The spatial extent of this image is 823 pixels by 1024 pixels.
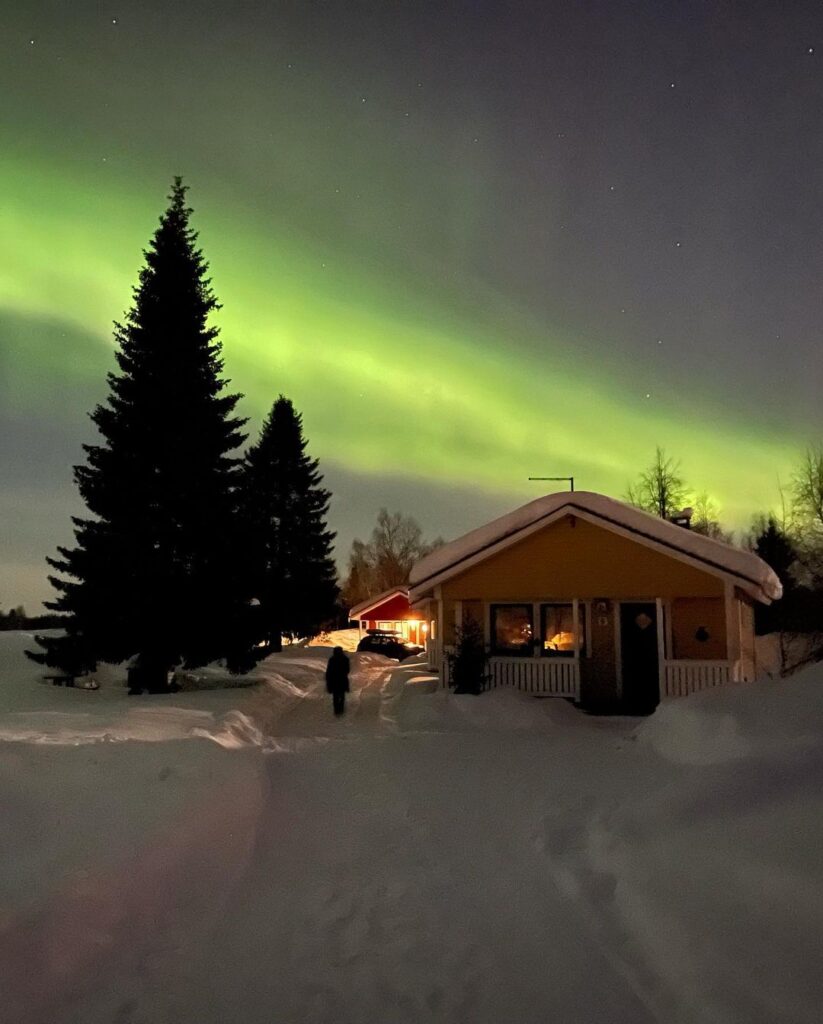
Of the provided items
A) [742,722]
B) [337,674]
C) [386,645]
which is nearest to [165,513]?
[337,674]

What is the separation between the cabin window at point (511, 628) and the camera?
20.0 meters

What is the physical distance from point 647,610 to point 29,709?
14.1m

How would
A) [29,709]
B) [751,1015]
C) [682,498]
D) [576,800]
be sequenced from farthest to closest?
[682,498] → [29,709] → [576,800] → [751,1015]

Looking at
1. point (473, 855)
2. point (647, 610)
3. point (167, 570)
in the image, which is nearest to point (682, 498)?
point (647, 610)

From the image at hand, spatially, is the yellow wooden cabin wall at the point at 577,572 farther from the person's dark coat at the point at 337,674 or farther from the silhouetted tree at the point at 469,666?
the person's dark coat at the point at 337,674

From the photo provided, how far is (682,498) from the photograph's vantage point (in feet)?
159

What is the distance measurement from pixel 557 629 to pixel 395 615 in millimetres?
37878

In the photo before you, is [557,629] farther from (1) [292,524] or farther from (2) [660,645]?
(1) [292,524]

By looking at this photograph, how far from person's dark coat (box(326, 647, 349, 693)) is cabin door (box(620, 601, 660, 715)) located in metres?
6.72

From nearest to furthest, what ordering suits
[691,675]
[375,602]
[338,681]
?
[338,681]
[691,675]
[375,602]

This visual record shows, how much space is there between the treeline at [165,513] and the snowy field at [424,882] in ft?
31.4

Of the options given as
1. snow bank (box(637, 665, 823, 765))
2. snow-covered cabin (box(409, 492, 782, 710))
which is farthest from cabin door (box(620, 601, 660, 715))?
snow bank (box(637, 665, 823, 765))

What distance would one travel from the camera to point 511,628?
20156mm

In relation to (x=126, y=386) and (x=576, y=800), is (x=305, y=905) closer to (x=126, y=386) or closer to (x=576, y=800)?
Answer: (x=576, y=800)
